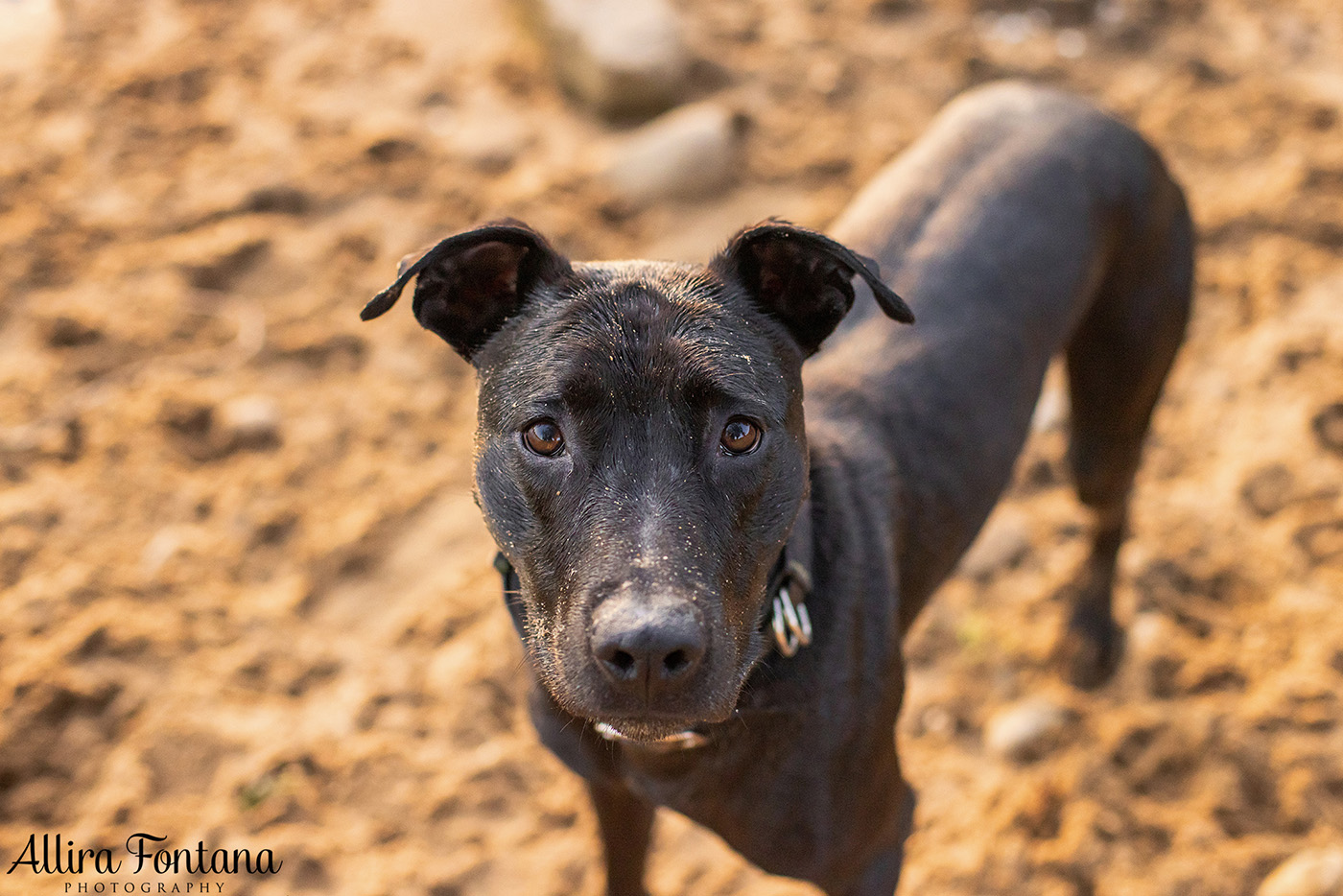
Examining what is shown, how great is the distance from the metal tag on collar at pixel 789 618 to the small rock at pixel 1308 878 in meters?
Answer: 2.07

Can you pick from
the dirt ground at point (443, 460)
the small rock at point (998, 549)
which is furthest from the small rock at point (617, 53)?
the small rock at point (998, 549)

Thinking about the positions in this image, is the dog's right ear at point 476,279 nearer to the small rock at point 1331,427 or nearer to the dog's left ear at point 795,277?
the dog's left ear at point 795,277

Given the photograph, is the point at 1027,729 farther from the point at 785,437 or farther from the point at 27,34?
the point at 27,34

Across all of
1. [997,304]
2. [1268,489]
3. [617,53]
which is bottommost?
[1268,489]

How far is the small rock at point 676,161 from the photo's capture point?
5883 millimetres

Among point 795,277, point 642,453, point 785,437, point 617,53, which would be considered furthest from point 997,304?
point 617,53

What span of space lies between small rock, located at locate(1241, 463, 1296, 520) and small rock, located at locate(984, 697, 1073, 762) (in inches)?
54.4

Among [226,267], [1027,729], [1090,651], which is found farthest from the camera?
[226,267]

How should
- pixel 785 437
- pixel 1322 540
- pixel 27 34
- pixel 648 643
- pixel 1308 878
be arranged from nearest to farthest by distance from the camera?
pixel 648 643 < pixel 785 437 < pixel 1308 878 < pixel 1322 540 < pixel 27 34

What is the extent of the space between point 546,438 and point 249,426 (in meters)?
2.96

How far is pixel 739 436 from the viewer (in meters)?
2.27

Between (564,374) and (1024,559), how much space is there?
295 cm

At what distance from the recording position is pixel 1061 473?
481 cm

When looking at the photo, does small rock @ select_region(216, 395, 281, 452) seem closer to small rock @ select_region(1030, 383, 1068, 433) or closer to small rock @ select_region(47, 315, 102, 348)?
small rock @ select_region(47, 315, 102, 348)
